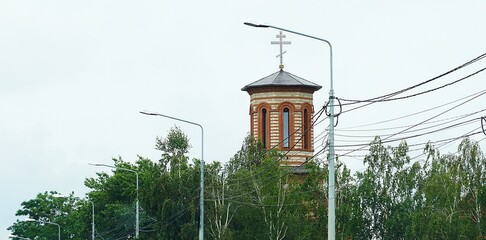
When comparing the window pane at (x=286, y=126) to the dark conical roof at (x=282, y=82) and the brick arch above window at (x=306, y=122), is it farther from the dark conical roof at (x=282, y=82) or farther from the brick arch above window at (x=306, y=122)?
the dark conical roof at (x=282, y=82)

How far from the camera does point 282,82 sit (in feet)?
308

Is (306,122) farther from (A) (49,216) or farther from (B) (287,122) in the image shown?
(A) (49,216)

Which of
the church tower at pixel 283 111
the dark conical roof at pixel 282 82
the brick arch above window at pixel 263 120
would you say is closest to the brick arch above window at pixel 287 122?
the church tower at pixel 283 111

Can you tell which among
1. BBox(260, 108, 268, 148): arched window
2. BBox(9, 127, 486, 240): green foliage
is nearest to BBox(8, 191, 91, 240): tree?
BBox(260, 108, 268, 148): arched window

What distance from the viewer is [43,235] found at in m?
120

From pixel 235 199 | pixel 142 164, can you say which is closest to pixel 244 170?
pixel 235 199

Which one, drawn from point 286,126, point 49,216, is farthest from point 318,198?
point 49,216

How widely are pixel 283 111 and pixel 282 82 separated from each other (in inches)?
71.2

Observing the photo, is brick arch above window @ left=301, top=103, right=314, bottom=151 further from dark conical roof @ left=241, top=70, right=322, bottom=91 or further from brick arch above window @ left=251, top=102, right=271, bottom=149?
brick arch above window @ left=251, top=102, right=271, bottom=149

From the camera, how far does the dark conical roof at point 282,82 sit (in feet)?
307

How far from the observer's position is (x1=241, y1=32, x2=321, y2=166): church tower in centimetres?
9350

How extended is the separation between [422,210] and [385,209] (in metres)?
1.92

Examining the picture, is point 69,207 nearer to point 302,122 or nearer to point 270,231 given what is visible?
point 302,122

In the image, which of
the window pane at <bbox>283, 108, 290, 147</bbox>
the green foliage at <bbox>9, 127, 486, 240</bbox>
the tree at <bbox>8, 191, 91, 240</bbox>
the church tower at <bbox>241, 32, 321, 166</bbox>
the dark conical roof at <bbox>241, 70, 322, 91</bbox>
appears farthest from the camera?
the tree at <bbox>8, 191, 91, 240</bbox>
